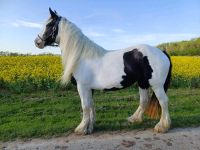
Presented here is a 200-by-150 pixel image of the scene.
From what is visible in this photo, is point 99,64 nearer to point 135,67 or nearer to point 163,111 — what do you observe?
point 135,67

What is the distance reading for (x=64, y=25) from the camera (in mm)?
6566

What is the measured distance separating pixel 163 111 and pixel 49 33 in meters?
2.52

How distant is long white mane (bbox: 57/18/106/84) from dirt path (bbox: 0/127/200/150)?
3.72 feet

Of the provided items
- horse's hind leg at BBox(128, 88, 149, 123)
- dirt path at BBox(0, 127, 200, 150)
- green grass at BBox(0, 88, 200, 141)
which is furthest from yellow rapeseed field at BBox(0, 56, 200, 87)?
dirt path at BBox(0, 127, 200, 150)

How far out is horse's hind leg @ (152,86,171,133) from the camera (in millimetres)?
6590

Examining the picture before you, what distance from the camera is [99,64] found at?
21.6 ft

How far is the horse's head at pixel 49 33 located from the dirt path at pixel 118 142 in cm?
175

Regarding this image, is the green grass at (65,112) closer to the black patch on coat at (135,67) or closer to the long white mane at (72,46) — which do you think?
the black patch on coat at (135,67)

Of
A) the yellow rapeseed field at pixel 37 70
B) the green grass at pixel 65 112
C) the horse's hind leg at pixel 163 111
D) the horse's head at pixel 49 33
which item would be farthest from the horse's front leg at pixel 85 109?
the yellow rapeseed field at pixel 37 70

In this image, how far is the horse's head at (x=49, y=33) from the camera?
21.6 feet

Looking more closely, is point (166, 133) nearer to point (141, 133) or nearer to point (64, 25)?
point (141, 133)

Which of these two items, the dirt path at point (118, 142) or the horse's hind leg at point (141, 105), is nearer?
the dirt path at point (118, 142)

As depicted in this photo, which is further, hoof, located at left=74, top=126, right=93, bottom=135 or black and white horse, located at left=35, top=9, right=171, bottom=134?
hoof, located at left=74, top=126, right=93, bottom=135

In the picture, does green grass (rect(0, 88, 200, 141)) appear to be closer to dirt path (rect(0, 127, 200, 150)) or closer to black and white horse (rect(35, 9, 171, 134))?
dirt path (rect(0, 127, 200, 150))
